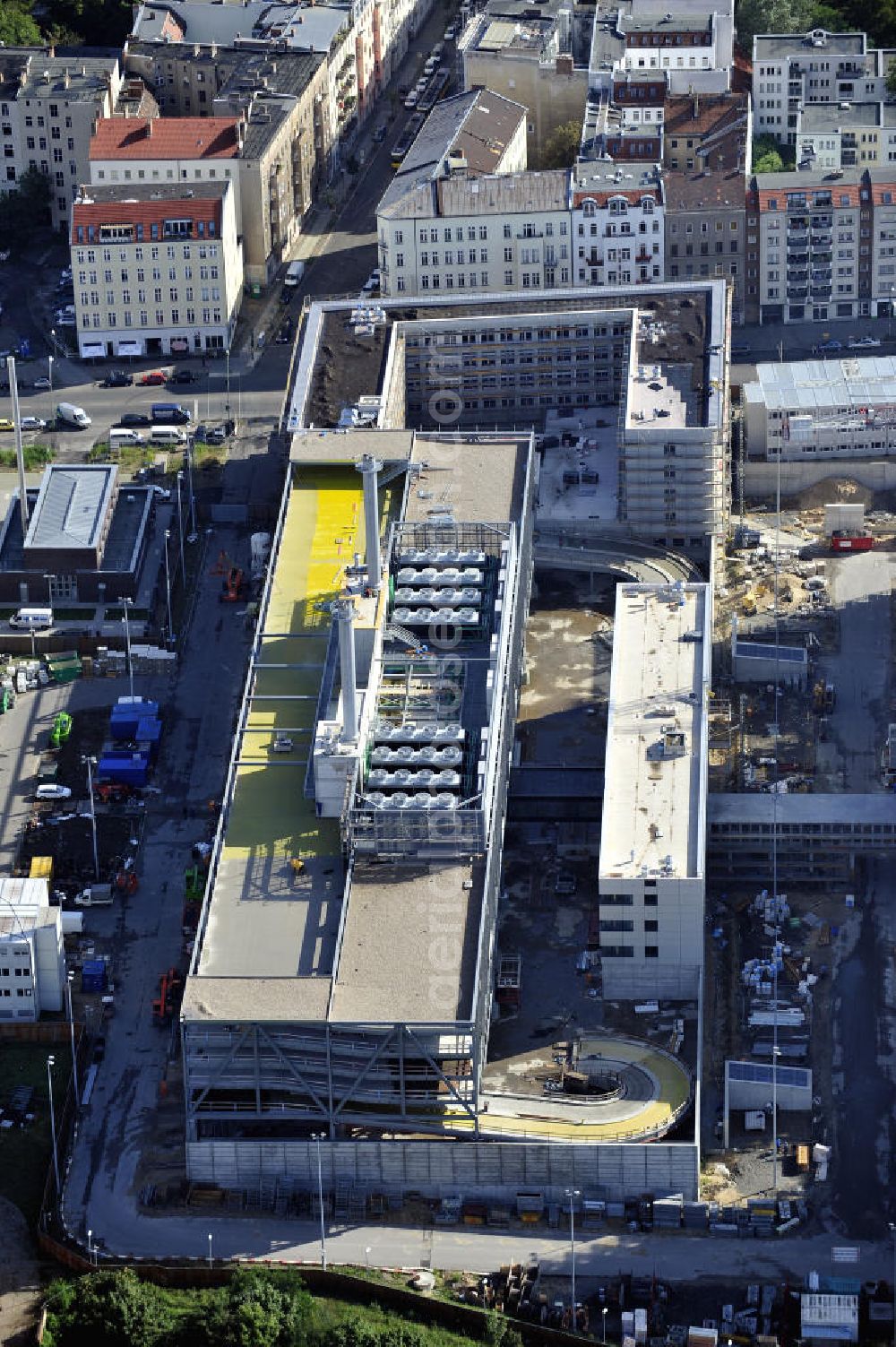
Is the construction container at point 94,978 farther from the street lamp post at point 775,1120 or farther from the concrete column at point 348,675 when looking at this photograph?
the street lamp post at point 775,1120

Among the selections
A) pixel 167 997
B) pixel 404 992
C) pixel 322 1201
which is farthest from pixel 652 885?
pixel 167 997

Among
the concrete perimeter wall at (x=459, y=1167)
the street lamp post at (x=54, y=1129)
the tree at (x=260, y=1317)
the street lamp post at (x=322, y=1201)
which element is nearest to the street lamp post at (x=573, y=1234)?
the concrete perimeter wall at (x=459, y=1167)

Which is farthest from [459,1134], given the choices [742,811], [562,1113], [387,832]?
[742,811]

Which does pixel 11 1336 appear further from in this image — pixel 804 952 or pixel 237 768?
pixel 804 952

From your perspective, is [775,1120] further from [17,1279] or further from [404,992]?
[17,1279]

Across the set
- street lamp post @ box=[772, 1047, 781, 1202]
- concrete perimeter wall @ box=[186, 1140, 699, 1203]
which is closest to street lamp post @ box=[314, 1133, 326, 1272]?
concrete perimeter wall @ box=[186, 1140, 699, 1203]

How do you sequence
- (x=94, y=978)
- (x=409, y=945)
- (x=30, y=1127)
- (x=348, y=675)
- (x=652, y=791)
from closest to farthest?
(x=409, y=945) < (x=30, y=1127) < (x=348, y=675) < (x=94, y=978) < (x=652, y=791)
